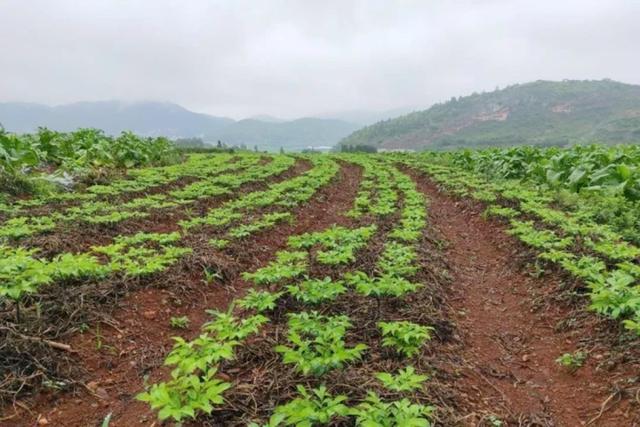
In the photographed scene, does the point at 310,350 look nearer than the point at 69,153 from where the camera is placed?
Yes

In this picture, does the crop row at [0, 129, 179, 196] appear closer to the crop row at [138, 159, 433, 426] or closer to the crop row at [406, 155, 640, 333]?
the crop row at [138, 159, 433, 426]

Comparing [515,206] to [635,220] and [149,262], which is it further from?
[149,262]

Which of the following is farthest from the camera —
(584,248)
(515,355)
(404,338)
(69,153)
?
(69,153)

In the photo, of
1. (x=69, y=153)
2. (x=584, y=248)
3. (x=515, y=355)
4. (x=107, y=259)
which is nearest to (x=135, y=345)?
(x=107, y=259)

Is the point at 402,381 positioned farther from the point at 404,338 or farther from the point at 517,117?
the point at 517,117

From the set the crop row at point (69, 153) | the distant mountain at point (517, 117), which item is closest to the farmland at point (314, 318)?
the crop row at point (69, 153)

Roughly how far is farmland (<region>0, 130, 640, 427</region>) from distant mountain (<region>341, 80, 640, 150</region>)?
328 ft

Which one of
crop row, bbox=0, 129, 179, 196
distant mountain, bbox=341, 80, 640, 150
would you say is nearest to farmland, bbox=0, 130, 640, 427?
crop row, bbox=0, 129, 179, 196

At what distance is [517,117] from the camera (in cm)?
14738

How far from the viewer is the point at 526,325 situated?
18.1 ft

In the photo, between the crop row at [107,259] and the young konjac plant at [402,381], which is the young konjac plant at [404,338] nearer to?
the young konjac plant at [402,381]

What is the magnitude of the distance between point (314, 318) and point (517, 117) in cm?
16185

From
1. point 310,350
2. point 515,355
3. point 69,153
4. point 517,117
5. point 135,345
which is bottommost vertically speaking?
point 515,355

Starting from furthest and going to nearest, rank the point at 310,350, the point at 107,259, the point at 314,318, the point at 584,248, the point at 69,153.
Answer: the point at 69,153, the point at 584,248, the point at 107,259, the point at 314,318, the point at 310,350
